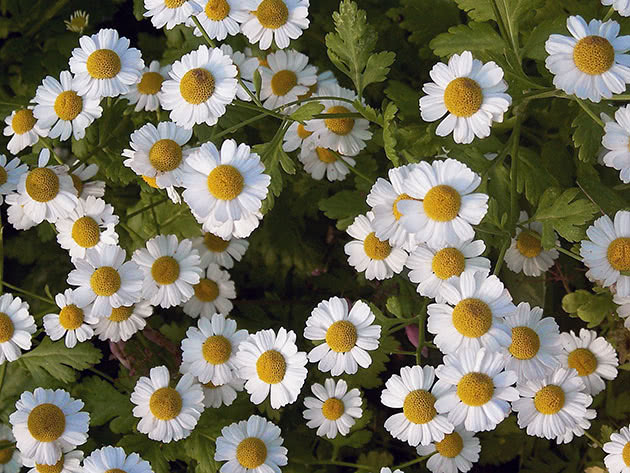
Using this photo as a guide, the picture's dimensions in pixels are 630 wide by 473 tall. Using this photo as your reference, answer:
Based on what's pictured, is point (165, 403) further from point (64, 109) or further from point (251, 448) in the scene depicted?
point (64, 109)

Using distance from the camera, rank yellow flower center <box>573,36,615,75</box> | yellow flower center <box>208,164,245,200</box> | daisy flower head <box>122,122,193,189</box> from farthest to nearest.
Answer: daisy flower head <box>122,122,193,189</box> < yellow flower center <box>208,164,245,200</box> < yellow flower center <box>573,36,615,75</box>

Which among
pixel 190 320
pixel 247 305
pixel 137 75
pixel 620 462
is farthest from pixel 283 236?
pixel 620 462

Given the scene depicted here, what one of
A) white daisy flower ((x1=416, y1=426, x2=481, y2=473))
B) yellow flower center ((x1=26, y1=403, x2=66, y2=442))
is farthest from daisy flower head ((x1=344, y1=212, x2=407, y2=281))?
yellow flower center ((x1=26, y1=403, x2=66, y2=442))

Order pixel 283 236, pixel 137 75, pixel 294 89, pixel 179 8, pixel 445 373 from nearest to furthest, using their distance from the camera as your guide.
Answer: pixel 445 373
pixel 179 8
pixel 137 75
pixel 294 89
pixel 283 236

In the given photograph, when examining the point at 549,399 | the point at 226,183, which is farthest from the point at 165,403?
the point at 549,399

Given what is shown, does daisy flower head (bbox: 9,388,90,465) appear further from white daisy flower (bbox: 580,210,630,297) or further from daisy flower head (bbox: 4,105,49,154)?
white daisy flower (bbox: 580,210,630,297)

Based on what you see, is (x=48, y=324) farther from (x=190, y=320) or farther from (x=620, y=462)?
(x=620, y=462)

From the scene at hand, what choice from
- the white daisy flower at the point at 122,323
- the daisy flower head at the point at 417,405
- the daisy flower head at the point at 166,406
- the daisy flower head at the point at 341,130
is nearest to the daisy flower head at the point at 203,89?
the daisy flower head at the point at 341,130
